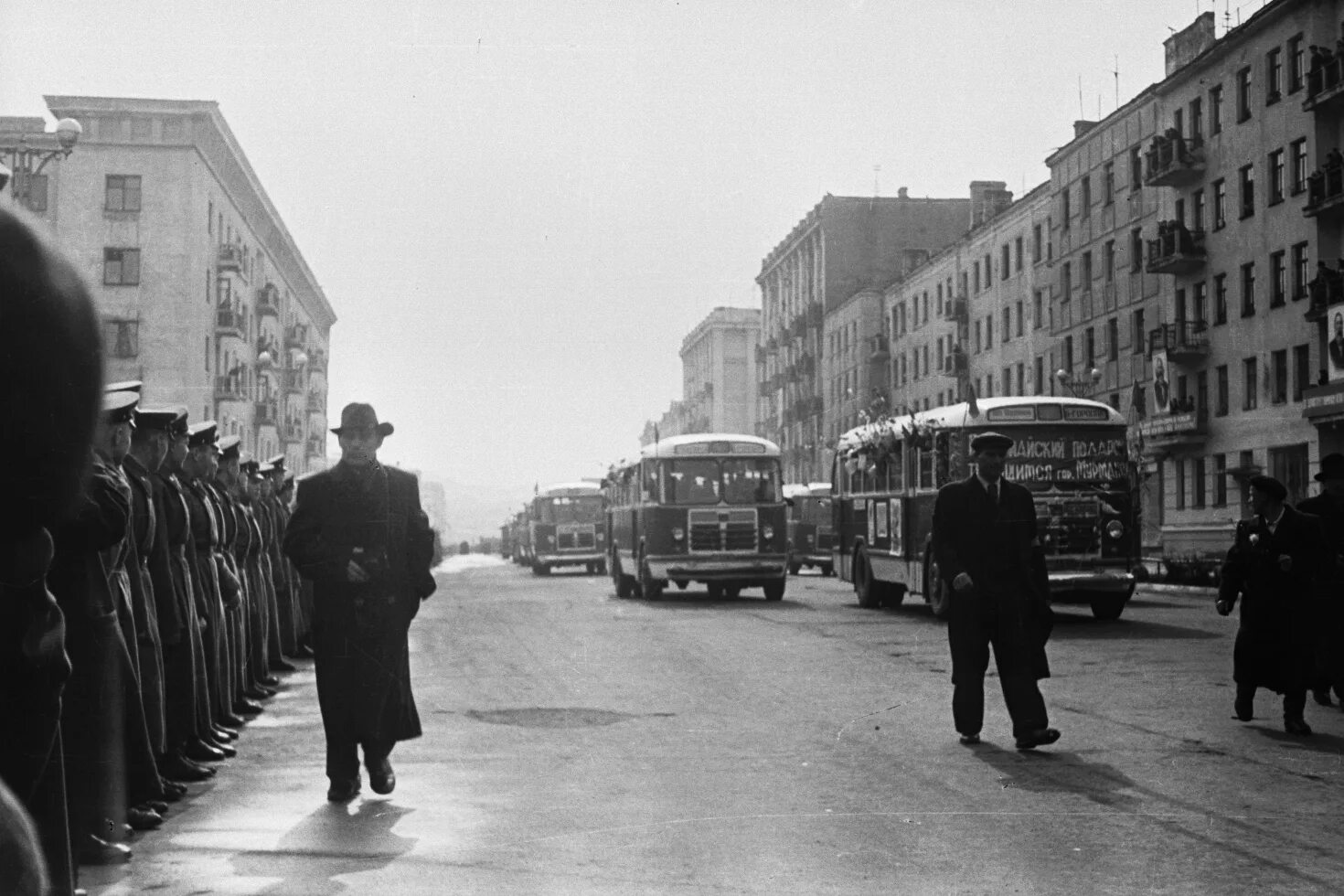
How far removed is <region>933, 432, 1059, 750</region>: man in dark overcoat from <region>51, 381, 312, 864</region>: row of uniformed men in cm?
438

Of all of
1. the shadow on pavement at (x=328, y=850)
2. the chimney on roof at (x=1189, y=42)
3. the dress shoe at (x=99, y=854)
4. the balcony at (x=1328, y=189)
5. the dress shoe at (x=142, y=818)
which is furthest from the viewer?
the chimney on roof at (x=1189, y=42)

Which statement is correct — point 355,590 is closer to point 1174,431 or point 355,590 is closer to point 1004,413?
point 1004,413

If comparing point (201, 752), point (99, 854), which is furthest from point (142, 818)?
point (201, 752)

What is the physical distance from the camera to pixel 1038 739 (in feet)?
33.4

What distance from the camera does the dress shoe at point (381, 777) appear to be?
8.39 m

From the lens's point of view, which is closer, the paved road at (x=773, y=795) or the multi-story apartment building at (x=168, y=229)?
the paved road at (x=773, y=795)

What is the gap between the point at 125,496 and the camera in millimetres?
6191

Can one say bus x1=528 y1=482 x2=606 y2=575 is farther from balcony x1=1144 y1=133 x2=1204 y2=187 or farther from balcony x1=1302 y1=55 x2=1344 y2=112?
balcony x1=1302 y1=55 x2=1344 y2=112

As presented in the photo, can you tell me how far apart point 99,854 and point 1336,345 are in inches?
1545

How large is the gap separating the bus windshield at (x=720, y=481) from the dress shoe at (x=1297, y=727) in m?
22.0

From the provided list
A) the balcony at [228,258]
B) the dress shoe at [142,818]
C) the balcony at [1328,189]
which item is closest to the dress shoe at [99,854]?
the dress shoe at [142,818]

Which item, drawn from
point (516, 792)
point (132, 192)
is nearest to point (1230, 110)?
point (132, 192)

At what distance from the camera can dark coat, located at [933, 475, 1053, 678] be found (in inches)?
420

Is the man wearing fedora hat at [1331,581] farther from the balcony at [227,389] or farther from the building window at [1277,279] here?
the balcony at [227,389]
